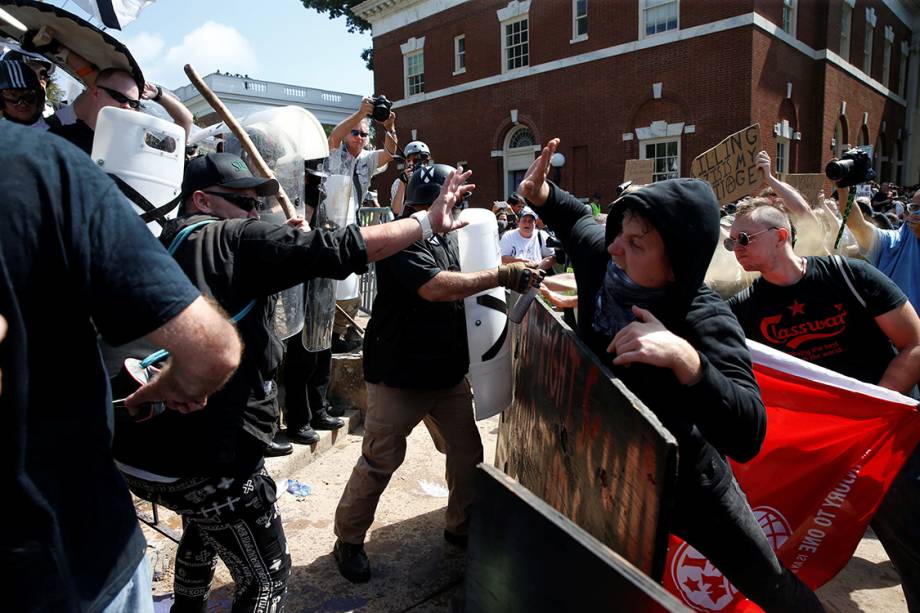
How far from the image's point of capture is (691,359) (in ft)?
5.38

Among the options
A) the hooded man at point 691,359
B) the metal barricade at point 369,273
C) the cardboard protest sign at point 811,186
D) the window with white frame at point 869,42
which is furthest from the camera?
the window with white frame at point 869,42

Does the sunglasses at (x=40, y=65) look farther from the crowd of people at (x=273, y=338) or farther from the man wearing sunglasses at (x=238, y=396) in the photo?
the man wearing sunglasses at (x=238, y=396)

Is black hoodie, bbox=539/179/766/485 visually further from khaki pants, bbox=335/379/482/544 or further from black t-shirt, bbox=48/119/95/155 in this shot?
black t-shirt, bbox=48/119/95/155

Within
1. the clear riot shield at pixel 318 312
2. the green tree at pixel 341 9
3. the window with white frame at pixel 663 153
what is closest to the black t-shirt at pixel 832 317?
the clear riot shield at pixel 318 312

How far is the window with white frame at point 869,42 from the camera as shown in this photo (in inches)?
898

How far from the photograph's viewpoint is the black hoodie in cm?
171

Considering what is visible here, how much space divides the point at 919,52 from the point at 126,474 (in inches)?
1402

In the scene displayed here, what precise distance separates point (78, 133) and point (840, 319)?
3743 millimetres

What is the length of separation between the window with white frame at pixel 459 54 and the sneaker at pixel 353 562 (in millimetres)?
22531

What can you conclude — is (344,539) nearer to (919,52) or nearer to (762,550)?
(762,550)

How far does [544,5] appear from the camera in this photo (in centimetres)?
2048

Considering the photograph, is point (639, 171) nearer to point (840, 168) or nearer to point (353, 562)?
point (840, 168)

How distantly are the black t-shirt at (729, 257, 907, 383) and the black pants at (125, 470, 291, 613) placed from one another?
234 centimetres

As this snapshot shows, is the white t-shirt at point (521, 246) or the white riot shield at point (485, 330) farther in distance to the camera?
the white t-shirt at point (521, 246)
